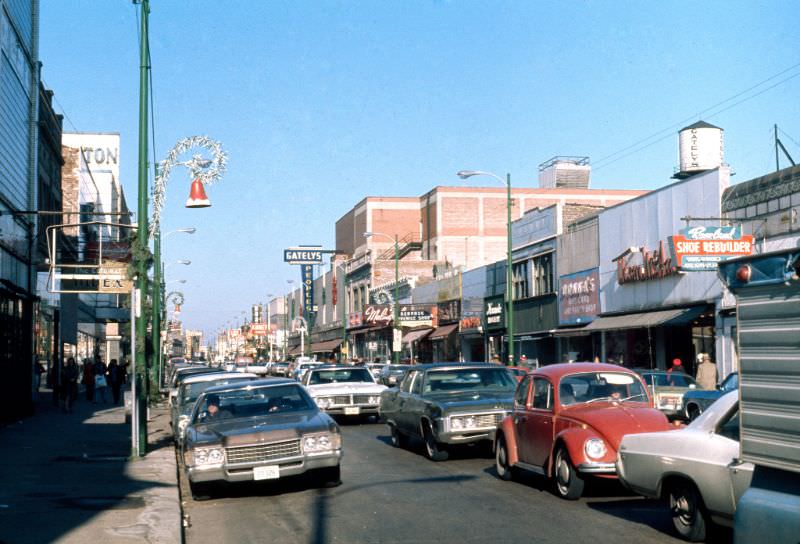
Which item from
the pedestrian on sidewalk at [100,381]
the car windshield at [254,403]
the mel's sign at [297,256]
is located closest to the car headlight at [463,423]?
the car windshield at [254,403]

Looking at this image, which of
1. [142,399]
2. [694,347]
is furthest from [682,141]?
[142,399]

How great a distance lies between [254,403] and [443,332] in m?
45.3

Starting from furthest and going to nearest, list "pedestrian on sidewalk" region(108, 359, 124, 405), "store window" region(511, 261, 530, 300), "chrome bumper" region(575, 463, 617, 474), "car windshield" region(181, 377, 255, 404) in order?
"store window" region(511, 261, 530, 300), "pedestrian on sidewalk" region(108, 359, 124, 405), "car windshield" region(181, 377, 255, 404), "chrome bumper" region(575, 463, 617, 474)

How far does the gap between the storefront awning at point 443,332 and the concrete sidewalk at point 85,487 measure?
115 ft

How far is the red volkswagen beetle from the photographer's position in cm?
1118

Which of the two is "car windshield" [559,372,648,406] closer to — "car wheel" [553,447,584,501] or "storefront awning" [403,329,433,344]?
"car wheel" [553,447,584,501]

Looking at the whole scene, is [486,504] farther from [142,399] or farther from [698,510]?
[142,399]

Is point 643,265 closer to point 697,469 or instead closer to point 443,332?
point 443,332

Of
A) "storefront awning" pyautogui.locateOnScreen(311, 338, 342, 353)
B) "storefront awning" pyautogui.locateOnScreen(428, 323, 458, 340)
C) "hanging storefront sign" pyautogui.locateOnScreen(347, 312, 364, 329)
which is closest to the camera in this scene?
"storefront awning" pyautogui.locateOnScreen(428, 323, 458, 340)

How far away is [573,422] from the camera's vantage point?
11.6 meters

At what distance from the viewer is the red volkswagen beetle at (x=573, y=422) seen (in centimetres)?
1118

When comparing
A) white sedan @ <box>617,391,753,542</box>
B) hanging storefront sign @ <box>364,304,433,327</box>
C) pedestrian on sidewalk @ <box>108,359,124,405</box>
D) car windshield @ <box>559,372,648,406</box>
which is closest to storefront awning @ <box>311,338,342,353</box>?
hanging storefront sign @ <box>364,304,433,327</box>

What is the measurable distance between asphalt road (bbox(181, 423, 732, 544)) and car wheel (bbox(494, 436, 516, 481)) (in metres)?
0.22

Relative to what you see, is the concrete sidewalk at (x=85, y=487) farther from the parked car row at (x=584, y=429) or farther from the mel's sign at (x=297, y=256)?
the mel's sign at (x=297, y=256)
